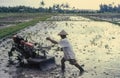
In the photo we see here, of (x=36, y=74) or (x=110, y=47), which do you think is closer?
(x=36, y=74)

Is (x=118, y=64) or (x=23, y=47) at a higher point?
(x=23, y=47)

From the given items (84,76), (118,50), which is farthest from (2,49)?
(84,76)

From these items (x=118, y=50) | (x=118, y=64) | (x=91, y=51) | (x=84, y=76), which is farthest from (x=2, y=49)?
(x=84, y=76)

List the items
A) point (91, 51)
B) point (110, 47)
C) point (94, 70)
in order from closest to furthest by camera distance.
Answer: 1. point (94, 70)
2. point (91, 51)
3. point (110, 47)

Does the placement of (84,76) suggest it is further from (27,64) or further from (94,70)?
(27,64)

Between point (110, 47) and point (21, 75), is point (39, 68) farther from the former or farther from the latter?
point (110, 47)

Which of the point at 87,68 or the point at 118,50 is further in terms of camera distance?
the point at 118,50

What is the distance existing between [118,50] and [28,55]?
26.8 ft

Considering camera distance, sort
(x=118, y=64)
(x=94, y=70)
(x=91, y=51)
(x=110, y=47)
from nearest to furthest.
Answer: (x=94, y=70) → (x=118, y=64) → (x=91, y=51) → (x=110, y=47)

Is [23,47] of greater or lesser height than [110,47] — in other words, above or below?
above

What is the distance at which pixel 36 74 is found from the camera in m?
15.0

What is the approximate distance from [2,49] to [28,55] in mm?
7327

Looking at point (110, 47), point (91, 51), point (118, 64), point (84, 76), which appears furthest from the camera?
point (110, 47)

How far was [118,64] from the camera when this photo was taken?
1733cm
